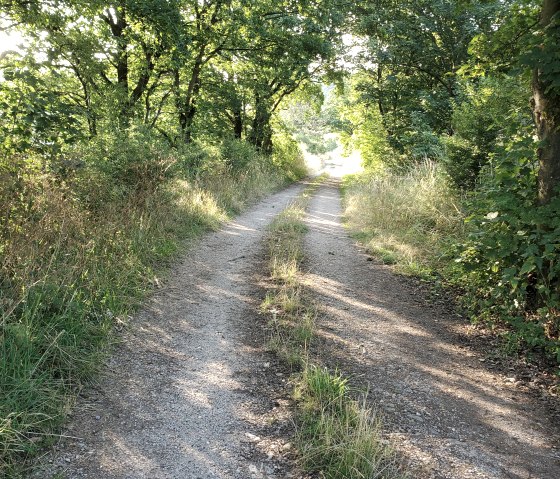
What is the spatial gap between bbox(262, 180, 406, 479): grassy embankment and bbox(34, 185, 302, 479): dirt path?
0.24 meters

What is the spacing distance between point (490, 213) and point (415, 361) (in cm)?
185

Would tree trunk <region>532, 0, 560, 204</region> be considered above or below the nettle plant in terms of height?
above

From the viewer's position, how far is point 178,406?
3.12 metres

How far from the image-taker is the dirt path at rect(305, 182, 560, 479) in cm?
276

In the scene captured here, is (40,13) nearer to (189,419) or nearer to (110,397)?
(110,397)

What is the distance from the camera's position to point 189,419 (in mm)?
2982

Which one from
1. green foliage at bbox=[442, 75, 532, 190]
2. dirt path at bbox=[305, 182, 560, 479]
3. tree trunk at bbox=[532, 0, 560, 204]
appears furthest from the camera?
green foliage at bbox=[442, 75, 532, 190]

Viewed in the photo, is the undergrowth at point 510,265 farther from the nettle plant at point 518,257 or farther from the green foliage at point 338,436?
the green foliage at point 338,436

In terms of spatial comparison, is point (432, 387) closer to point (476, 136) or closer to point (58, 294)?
point (58, 294)

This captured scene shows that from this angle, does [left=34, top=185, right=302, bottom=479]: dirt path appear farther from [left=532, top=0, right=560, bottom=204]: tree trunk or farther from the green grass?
[left=532, top=0, right=560, bottom=204]: tree trunk

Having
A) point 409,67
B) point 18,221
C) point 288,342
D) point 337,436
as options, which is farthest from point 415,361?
point 409,67

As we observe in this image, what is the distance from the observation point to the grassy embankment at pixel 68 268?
2.79 meters

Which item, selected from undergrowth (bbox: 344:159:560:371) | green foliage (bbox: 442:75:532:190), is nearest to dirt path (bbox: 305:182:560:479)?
undergrowth (bbox: 344:159:560:371)

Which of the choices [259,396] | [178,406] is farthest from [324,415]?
[178,406]
